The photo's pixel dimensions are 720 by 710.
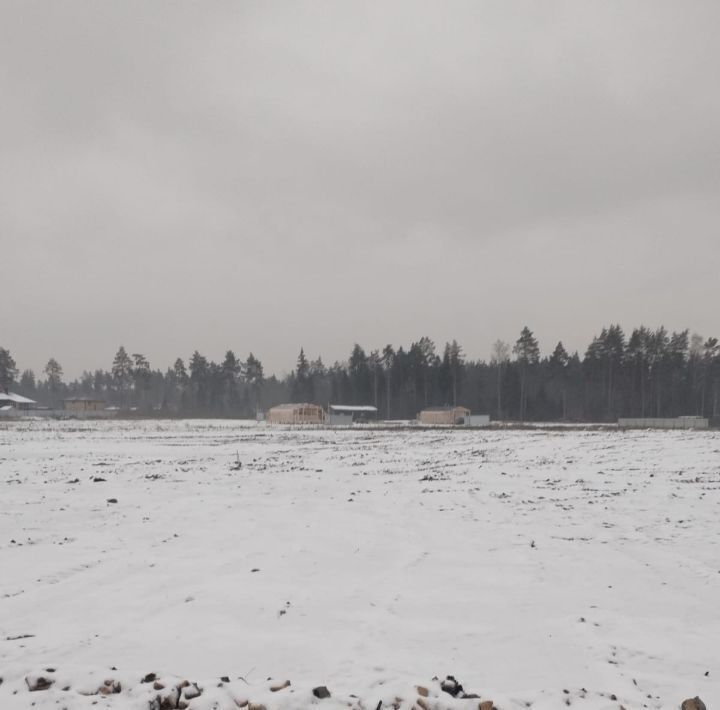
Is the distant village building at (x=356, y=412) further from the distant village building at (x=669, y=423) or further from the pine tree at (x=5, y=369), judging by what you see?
the pine tree at (x=5, y=369)

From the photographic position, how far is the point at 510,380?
329 ft

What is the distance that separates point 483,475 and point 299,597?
1367 cm

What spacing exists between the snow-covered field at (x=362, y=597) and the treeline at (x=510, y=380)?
284 ft

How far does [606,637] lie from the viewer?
5410 millimetres

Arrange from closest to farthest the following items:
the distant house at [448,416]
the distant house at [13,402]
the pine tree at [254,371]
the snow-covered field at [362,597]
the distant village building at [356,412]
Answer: the snow-covered field at [362,597] → the distant house at [448,416] → the distant village building at [356,412] → the distant house at [13,402] → the pine tree at [254,371]

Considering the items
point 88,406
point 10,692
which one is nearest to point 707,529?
point 10,692

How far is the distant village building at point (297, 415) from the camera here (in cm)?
8275

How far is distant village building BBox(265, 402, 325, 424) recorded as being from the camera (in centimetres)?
8275

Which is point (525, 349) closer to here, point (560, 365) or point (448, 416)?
point (560, 365)

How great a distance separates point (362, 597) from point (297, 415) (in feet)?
253

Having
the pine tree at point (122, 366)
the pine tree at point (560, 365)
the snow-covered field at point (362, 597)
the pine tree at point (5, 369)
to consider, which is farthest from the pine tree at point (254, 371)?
the snow-covered field at point (362, 597)

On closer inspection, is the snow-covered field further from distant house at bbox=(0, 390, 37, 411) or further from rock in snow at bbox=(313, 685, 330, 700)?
distant house at bbox=(0, 390, 37, 411)

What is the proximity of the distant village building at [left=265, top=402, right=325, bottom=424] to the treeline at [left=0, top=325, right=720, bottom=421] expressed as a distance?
22795 mm

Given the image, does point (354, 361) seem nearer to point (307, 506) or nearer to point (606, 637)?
point (307, 506)
